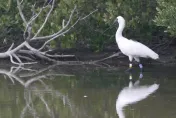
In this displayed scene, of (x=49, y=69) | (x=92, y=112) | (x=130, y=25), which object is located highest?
(x=130, y=25)

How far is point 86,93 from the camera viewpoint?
1105cm

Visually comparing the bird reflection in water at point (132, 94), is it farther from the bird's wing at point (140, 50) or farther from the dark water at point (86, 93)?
the bird's wing at point (140, 50)

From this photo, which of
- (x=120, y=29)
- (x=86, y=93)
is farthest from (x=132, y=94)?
(x=120, y=29)

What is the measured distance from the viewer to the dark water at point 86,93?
9.12m

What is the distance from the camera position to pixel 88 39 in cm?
1691

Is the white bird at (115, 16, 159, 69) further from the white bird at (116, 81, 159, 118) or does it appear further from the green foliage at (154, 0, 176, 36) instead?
the white bird at (116, 81, 159, 118)

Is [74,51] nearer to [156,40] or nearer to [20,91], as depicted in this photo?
[156,40]

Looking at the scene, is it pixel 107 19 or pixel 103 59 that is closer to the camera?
pixel 107 19

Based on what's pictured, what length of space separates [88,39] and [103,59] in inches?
34.2

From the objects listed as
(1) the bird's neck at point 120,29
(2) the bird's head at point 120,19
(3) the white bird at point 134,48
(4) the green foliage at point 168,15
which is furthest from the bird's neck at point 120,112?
(1) the bird's neck at point 120,29

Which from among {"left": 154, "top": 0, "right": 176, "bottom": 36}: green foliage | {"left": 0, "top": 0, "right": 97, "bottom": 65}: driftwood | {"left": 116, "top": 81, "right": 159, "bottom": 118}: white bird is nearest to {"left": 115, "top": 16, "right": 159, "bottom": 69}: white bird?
{"left": 0, "top": 0, "right": 97, "bottom": 65}: driftwood

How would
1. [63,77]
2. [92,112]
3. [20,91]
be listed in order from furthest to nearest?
1. [63,77]
2. [20,91]
3. [92,112]

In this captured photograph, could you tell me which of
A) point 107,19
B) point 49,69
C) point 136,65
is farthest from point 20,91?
point 136,65

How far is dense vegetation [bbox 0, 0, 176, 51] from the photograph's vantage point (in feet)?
51.6
